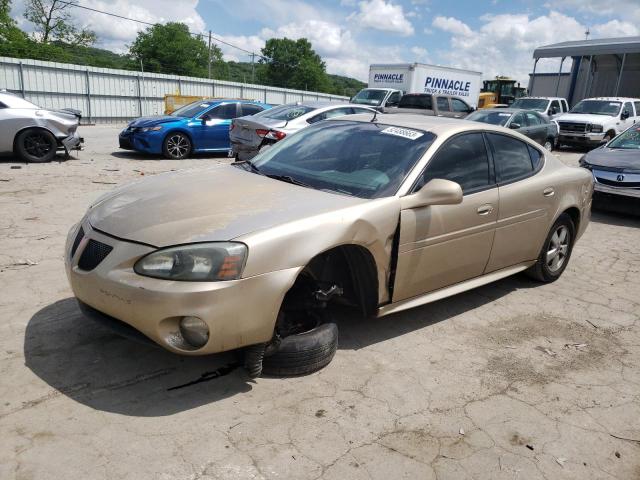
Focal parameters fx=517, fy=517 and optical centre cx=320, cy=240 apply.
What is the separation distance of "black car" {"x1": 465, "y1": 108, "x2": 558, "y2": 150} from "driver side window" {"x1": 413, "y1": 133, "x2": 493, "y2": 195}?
34.2 ft

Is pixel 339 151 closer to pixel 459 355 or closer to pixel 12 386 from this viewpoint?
pixel 459 355

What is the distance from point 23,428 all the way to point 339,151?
2677mm

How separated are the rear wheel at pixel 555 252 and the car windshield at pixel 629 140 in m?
5.08

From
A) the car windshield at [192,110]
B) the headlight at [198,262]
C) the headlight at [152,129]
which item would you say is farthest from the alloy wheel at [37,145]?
the headlight at [198,262]

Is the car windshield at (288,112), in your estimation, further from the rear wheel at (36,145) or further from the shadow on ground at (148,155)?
the rear wheel at (36,145)

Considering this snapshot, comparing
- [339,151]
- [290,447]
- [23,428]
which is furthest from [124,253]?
[339,151]

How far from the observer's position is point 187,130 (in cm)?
1217

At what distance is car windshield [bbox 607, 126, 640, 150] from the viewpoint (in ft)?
29.9

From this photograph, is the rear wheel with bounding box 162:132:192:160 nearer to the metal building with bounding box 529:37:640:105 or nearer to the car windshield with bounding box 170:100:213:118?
the car windshield with bounding box 170:100:213:118

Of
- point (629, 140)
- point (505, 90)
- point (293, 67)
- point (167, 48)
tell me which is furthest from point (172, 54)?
point (629, 140)

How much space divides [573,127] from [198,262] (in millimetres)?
18635

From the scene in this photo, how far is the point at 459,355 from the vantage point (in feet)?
11.9

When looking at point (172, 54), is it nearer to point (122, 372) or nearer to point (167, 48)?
point (167, 48)

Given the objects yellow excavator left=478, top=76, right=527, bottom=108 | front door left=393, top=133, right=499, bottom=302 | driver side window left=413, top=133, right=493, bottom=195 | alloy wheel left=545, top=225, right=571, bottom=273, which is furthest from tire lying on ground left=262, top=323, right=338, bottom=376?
yellow excavator left=478, top=76, right=527, bottom=108
